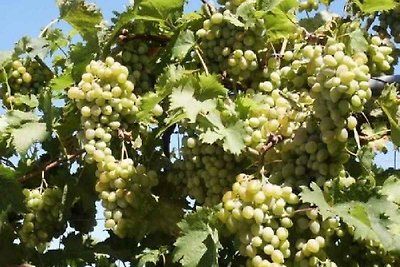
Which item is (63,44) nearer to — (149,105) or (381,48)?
(149,105)

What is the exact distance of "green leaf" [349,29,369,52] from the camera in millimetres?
2322

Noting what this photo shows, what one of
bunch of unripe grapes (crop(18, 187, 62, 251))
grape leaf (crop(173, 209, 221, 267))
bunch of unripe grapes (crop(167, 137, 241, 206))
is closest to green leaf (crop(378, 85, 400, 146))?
bunch of unripe grapes (crop(167, 137, 241, 206))

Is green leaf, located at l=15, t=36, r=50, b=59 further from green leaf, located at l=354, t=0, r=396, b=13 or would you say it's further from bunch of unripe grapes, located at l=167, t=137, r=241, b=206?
green leaf, located at l=354, t=0, r=396, b=13

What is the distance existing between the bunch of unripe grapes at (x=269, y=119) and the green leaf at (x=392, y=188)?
11.4 inches

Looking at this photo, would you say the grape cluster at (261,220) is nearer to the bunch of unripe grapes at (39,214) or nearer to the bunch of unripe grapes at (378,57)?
the bunch of unripe grapes at (378,57)

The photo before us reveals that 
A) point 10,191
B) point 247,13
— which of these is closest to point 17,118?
point 10,191

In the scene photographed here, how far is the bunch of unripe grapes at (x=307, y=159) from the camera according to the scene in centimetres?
217

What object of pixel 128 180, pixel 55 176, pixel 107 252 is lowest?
pixel 107 252

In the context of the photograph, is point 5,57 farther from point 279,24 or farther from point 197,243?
point 197,243

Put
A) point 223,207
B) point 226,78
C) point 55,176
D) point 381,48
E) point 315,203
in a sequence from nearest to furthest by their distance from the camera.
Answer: point 315,203 → point 223,207 → point 381,48 → point 226,78 → point 55,176

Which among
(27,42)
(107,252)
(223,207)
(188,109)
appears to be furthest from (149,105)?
(27,42)

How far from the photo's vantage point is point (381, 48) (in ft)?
8.00

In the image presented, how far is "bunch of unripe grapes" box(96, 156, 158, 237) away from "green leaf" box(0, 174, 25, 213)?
0.43 meters

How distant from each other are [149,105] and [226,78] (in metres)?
0.30
